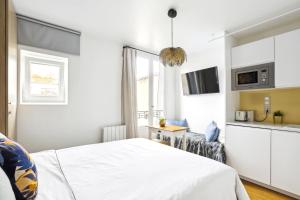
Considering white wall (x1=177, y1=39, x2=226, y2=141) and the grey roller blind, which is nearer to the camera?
the grey roller blind

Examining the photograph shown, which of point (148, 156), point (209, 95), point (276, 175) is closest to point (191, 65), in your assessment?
point (209, 95)

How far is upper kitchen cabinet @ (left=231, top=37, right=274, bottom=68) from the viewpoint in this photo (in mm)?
2377

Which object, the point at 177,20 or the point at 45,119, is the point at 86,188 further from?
the point at 177,20

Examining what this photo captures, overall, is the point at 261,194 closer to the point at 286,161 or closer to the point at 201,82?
the point at 286,161

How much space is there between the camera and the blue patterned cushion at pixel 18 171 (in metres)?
0.75

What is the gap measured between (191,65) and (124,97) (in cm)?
199

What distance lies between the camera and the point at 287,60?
2199 millimetres

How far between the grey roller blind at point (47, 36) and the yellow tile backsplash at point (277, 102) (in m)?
3.25

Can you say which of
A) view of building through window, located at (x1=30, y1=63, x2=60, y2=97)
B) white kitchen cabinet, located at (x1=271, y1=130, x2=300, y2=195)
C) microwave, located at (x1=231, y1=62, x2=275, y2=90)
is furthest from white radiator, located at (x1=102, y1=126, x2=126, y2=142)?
white kitchen cabinet, located at (x1=271, y1=130, x2=300, y2=195)

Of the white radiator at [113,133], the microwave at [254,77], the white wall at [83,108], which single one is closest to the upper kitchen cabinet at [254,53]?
the microwave at [254,77]

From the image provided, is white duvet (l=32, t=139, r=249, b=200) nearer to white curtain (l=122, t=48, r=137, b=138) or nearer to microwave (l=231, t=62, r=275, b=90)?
white curtain (l=122, t=48, r=137, b=138)

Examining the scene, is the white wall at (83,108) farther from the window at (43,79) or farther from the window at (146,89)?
the window at (146,89)

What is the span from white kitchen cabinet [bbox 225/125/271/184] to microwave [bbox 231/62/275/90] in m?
0.70

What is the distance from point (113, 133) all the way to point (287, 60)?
308 centimetres
